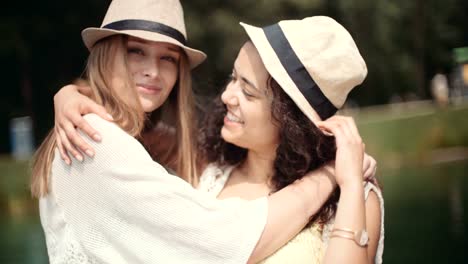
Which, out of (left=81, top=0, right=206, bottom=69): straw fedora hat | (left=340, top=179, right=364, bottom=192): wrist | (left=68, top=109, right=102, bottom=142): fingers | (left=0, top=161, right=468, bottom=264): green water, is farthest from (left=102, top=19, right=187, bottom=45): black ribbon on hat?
(left=0, top=161, right=468, bottom=264): green water

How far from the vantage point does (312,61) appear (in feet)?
5.98

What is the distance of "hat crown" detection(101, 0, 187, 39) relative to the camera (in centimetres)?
201

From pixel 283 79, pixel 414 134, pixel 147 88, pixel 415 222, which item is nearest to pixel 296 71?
pixel 283 79

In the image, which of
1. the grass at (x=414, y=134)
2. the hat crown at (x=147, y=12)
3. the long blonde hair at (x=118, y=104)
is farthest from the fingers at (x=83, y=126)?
Result: the grass at (x=414, y=134)

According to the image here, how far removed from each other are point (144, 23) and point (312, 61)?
19.4 inches

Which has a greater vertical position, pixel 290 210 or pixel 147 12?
pixel 147 12

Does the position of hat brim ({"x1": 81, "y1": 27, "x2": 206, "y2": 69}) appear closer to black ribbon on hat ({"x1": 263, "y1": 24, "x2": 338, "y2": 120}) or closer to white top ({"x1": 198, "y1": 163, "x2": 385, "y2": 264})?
black ribbon on hat ({"x1": 263, "y1": 24, "x2": 338, "y2": 120})

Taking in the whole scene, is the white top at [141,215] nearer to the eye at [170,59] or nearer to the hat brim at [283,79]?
the hat brim at [283,79]

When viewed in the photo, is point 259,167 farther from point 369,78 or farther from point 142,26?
point 369,78

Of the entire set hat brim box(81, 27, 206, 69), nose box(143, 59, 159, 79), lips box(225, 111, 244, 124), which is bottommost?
lips box(225, 111, 244, 124)

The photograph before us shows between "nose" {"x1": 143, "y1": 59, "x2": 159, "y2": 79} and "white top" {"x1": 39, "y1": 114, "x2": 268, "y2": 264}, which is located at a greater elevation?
"nose" {"x1": 143, "y1": 59, "x2": 159, "y2": 79}

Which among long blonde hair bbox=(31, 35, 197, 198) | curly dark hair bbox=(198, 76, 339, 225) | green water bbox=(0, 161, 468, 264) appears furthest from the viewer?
green water bbox=(0, 161, 468, 264)

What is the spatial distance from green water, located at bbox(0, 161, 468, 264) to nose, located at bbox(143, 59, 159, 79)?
3.52m

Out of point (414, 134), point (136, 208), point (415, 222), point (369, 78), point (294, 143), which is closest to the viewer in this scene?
point (136, 208)
